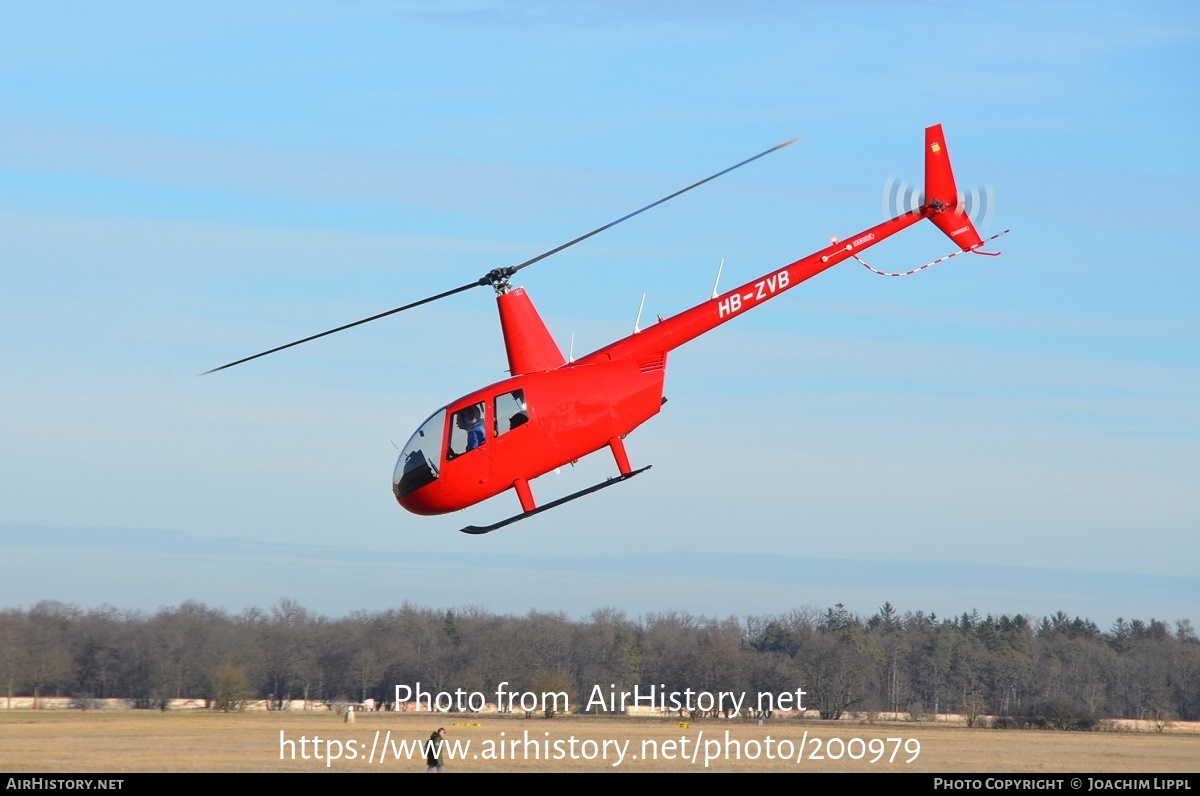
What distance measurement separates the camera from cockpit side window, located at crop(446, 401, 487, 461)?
26.9 metres

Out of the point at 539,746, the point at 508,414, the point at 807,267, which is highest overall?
the point at 807,267

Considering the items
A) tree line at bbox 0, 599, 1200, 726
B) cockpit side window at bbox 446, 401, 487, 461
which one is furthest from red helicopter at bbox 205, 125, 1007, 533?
tree line at bbox 0, 599, 1200, 726

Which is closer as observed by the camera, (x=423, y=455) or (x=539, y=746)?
(x=423, y=455)

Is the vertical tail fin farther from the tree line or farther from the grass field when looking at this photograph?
the tree line

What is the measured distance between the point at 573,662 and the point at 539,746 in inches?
1531

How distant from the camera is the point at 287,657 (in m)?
91.7

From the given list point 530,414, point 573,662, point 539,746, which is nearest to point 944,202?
point 530,414

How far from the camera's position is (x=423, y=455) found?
2708 cm

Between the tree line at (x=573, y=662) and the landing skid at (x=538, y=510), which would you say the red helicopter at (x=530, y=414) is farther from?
the tree line at (x=573, y=662)

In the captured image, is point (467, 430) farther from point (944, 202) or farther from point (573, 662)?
point (573, 662)

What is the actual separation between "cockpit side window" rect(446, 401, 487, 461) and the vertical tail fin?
1108 centimetres

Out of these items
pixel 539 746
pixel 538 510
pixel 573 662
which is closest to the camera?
pixel 538 510
